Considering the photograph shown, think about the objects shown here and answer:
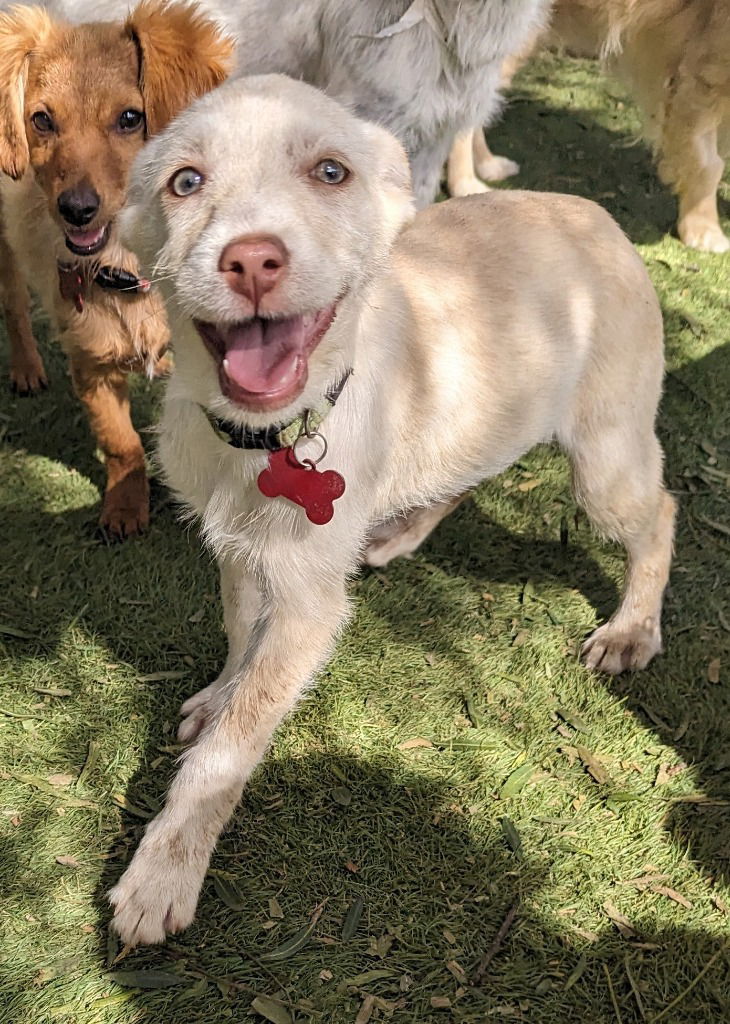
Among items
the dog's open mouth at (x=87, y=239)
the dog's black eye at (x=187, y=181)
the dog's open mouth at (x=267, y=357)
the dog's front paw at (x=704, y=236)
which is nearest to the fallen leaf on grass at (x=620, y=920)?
the dog's open mouth at (x=267, y=357)

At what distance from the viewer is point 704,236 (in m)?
5.47

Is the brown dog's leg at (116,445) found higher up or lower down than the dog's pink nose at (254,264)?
lower down

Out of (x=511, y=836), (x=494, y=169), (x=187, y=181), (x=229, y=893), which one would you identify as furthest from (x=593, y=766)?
(x=494, y=169)

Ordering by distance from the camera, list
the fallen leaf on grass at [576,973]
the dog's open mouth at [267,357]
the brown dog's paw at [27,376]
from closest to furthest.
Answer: the dog's open mouth at [267,357], the fallen leaf on grass at [576,973], the brown dog's paw at [27,376]

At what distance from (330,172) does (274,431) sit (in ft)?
1.83

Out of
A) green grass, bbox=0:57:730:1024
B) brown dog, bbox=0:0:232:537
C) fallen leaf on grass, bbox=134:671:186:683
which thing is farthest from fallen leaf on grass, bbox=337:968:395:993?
brown dog, bbox=0:0:232:537

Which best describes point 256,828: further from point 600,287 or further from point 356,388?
point 600,287

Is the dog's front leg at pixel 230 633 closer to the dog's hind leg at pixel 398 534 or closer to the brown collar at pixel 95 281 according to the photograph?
the dog's hind leg at pixel 398 534

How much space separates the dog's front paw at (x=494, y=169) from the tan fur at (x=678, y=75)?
0.39 meters

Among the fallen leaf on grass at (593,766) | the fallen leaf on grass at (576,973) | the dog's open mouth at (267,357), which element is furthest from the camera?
the fallen leaf on grass at (593,766)

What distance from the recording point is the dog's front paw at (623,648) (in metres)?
3.21

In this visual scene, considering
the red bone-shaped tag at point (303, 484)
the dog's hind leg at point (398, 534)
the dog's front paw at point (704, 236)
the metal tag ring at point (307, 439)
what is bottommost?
the dog's hind leg at point (398, 534)

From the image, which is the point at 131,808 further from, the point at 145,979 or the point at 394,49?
the point at 394,49

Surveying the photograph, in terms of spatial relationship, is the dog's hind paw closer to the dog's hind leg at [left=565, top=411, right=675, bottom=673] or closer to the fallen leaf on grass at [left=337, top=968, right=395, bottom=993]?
the fallen leaf on grass at [left=337, top=968, right=395, bottom=993]
